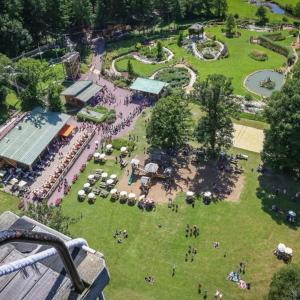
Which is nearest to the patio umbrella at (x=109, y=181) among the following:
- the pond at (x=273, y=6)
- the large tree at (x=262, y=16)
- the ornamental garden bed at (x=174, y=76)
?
the ornamental garden bed at (x=174, y=76)

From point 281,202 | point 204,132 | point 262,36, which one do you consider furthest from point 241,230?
point 262,36

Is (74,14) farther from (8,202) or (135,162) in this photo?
(8,202)

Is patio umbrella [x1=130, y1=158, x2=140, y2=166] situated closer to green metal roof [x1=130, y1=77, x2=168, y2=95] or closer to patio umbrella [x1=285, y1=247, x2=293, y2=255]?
green metal roof [x1=130, y1=77, x2=168, y2=95]

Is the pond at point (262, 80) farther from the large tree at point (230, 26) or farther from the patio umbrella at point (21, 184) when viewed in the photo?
the patio umbrella at point (21, 184)

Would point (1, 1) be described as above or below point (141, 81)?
above

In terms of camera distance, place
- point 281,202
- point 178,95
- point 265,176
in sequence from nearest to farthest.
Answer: point 281,202 < point 265,176 < point 178,95

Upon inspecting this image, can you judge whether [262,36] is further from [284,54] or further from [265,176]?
[265,176]
